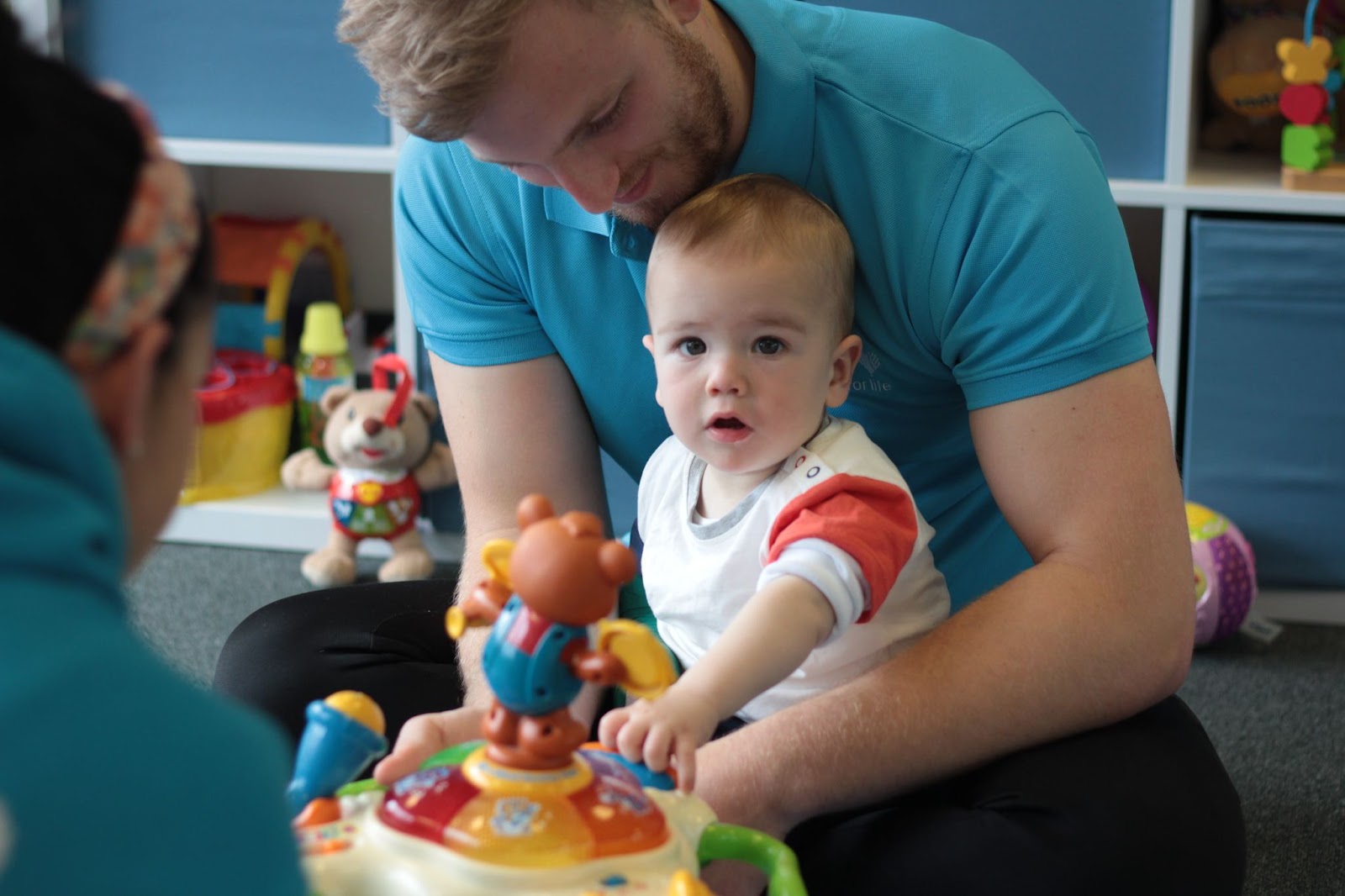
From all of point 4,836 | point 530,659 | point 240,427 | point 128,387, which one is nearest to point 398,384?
point 240,427

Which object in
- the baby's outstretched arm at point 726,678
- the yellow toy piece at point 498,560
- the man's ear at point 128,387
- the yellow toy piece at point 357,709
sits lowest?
the baby's outstretched arm at point 726,678

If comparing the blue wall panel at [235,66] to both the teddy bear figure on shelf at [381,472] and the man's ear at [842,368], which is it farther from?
the man's ear at [842,368]

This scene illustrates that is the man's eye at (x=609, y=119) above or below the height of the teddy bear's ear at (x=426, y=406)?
above

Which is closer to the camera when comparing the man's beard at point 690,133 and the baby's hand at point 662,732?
the baby's hand at point 662,732

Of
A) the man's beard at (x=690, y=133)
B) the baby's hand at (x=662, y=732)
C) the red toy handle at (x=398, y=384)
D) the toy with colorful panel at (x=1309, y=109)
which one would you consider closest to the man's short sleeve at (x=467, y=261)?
the man's beard at (x=690, y=133)

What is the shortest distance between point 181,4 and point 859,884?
5.69 feet

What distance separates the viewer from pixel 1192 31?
1955mm

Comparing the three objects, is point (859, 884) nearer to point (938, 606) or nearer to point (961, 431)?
point (938, 606)

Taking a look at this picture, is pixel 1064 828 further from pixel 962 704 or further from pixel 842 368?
pixel 842 368

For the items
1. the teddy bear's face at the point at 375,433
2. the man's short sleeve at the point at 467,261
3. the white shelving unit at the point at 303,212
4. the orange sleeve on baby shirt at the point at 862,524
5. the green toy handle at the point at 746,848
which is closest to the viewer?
the green toy handle at the point at 746,848

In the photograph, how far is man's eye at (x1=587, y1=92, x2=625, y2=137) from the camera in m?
1.07

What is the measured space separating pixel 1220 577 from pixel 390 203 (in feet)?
4.75

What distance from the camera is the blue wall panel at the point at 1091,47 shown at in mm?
1946

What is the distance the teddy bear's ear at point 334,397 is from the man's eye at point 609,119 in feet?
3.94
